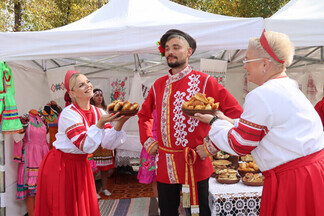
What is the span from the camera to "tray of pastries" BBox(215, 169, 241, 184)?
2.97 metres

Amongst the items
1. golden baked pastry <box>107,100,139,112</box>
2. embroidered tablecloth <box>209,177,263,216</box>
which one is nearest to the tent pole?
golden baked pastry <box>107,100,139,112</box>

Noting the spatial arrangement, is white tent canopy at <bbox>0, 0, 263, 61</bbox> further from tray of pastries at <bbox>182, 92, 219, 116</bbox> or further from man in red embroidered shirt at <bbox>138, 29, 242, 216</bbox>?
tray of pastries at <bbox>182, 92, 219, 116</bbox>

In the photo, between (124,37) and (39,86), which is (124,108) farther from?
(39,86)

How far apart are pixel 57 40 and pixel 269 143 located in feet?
8.39

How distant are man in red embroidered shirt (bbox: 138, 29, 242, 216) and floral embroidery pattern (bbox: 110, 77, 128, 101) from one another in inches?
164

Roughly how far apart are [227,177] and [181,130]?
1.21 metres

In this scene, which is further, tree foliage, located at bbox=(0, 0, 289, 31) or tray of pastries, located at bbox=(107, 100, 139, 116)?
tree foliage, located at bbox=(0, 0, 289, 31)

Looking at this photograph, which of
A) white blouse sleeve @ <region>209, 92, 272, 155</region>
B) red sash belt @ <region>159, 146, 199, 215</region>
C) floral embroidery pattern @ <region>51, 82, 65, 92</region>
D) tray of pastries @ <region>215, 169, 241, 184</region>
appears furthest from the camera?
floral embroidery pattern @ <region>51, 82, 65, 92</region>

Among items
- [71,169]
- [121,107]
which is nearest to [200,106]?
[121,107]

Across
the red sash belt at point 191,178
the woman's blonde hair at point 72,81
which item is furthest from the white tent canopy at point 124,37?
the red sash belt at point 191,178

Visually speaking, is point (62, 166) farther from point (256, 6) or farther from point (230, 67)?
point (256, 6)

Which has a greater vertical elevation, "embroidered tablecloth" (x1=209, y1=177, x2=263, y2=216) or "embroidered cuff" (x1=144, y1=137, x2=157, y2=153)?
"embroidered cuff" (x1=144, y1=137, x2=157, y2=153)

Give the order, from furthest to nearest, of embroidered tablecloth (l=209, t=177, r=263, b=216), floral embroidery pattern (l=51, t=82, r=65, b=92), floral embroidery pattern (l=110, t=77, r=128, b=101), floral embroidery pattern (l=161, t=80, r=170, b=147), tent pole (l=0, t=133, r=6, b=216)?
1. floral embroidery pattern (l=110, t=77, r=128, b=101)
2. floral embroidery pattern (l=51, t=82, r=65, b=92)
3. tent pole (l=0, t=133, r=6, b=216)
4. embroidered tablecloth (l=209, t=177, r=263, b=216)
5. floral embroidery pattern (l=161, t=80, r=170, b=147)

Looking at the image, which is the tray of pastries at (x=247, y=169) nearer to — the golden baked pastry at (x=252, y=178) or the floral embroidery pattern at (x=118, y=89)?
the golden baked pastry at (x=252, y=178)
